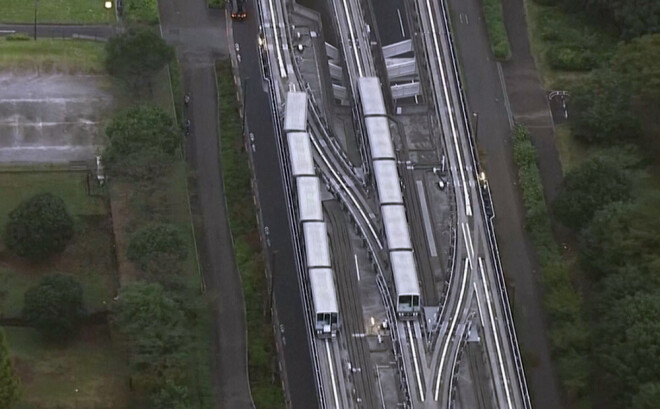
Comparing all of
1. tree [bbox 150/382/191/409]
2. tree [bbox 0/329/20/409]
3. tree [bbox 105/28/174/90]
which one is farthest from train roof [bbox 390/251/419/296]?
tree [bbox 0/329/20/409]

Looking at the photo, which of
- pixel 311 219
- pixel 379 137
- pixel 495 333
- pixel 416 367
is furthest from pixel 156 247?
pixel 495 333

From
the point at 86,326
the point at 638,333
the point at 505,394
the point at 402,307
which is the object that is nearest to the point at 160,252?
the point at 86,326

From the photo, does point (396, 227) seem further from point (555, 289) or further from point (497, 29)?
point (497, 29)

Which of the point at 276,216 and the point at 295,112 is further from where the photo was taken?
the point at 295,112

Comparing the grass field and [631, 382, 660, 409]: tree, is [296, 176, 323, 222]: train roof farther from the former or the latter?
[631, 382, 660, 409]: tree

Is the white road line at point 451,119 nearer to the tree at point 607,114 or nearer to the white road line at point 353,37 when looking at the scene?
the white road line at point 353,37

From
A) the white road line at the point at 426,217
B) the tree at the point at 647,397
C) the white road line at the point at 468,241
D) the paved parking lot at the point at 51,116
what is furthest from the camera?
the paved parking lot at the point at 51,116

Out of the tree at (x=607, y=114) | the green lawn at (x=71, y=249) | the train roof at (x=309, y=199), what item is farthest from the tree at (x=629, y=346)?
the green lawn at (x=71, y=249)
